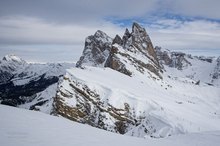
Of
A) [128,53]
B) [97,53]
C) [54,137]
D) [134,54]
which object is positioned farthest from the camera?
[97,53]

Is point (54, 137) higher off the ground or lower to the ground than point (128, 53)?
higher

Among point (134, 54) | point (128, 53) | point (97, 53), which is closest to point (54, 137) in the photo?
point (128, 53)

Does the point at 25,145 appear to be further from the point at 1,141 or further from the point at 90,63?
the point at 90,63

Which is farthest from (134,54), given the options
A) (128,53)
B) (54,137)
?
(54,137)

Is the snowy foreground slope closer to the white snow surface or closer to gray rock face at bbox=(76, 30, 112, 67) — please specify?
the white snow surface

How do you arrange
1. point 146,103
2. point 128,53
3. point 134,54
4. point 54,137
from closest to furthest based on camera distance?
1. point 54,137
2. point 146,103
3. point 128,53
4. point 134,54

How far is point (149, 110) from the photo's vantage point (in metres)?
69.1

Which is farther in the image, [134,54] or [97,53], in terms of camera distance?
[97,53]

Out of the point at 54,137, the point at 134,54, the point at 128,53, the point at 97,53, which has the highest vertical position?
the point at 54,137

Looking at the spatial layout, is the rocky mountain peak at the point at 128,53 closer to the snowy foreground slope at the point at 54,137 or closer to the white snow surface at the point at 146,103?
the white snow surface at the point at 146,103

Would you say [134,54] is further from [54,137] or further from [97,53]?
[54,137]

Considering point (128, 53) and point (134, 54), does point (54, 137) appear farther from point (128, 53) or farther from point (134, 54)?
point (134, 54)

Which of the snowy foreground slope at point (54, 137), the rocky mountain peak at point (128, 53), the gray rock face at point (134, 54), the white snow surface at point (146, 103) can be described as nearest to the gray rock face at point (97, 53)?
the rocky mountain peak at point (128, 53)

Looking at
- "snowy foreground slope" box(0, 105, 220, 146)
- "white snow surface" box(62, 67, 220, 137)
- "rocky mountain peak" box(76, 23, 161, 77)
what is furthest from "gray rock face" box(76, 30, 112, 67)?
"snowy foreground slope" box(0, 105, 220, 146)
